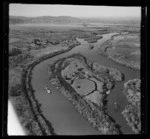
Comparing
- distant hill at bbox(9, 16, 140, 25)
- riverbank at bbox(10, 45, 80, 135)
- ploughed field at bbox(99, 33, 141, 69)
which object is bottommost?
riverbank at bbox(10, 45, 80, 135)

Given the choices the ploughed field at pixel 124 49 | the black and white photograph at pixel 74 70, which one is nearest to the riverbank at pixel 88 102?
the black and white photograph at pixel 74 70

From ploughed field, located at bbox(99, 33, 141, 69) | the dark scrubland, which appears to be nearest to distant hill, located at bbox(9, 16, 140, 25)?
ploughed field, located at bbox(99, 33, 141, 69)

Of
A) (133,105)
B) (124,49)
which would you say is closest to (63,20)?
(124,49)

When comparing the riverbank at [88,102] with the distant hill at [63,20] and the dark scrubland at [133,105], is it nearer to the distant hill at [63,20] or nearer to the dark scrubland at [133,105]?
the dark scrubland at [133,105]

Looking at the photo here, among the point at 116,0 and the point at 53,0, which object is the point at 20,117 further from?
the point at 116,0

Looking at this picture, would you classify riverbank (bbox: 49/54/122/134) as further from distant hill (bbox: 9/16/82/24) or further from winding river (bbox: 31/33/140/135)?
distant hill (bbox: 9/16/82/24)
